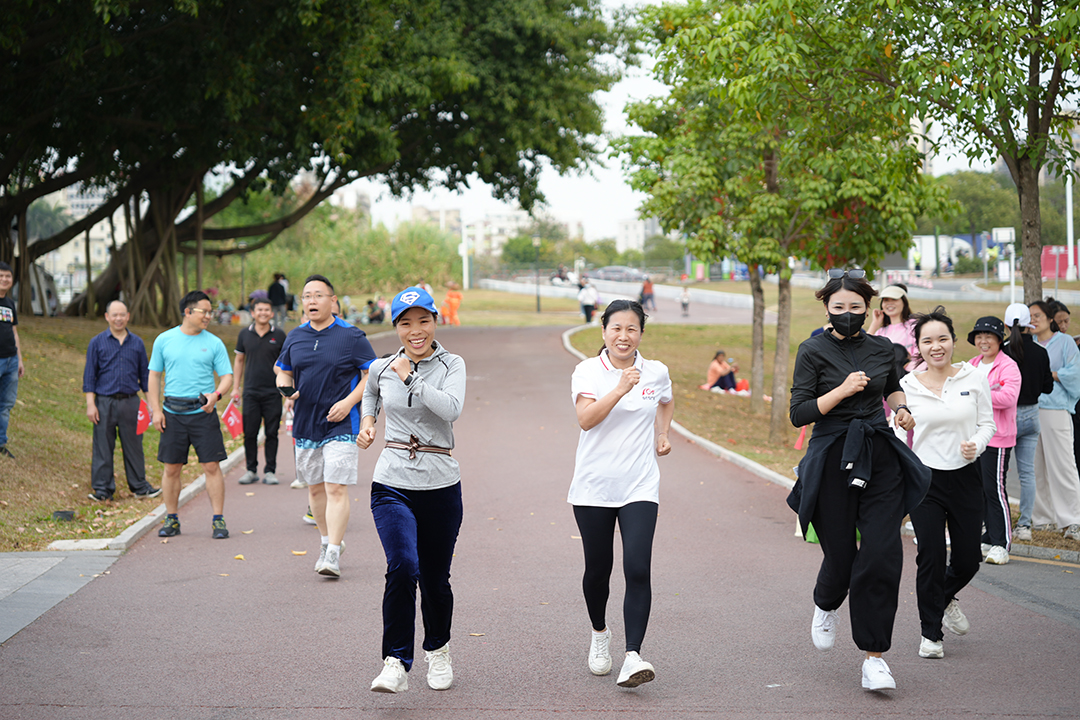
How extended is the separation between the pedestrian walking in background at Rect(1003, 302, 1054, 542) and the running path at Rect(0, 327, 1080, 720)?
1.78 meters

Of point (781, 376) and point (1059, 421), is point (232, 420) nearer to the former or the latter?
point (1059, 421)

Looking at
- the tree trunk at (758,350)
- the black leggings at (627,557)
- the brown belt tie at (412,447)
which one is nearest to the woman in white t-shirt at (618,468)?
the black leggings at (627,557)

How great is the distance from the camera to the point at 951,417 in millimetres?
5707

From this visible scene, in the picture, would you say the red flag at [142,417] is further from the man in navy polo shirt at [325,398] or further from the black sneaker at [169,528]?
the man in navy polo shirt at [325,398]

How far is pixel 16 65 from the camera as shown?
20703 mm

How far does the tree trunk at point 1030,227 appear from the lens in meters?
9.36

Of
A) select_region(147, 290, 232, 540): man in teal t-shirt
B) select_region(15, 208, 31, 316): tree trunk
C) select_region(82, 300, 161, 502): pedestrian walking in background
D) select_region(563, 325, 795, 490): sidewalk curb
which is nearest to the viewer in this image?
select_region(147, 290, 232, 540): man in teal t-shirt

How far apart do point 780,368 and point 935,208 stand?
11.2 ft

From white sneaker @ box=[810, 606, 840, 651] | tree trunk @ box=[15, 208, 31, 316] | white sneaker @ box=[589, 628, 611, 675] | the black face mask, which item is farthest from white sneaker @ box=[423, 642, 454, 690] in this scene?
tree trunk @ box=[15, 208, 31, 316]

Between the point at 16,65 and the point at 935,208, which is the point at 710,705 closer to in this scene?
the point at 935,208

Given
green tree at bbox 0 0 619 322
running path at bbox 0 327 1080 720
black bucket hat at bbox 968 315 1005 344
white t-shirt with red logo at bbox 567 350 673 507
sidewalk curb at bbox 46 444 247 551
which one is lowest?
running path at bbox 0 327 1080 720

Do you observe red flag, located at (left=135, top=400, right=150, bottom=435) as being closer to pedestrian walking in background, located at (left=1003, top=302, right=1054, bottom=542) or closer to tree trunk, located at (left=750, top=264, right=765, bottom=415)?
pedestrian walking in background, located at (left=1003, top=302, right=1054, bottom=542)

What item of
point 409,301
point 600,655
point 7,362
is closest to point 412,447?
point 409,301

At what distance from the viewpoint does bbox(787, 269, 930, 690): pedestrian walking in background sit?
4.91 meters
